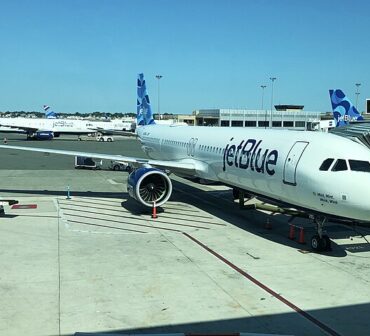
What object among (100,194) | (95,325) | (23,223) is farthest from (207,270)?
(100,194)

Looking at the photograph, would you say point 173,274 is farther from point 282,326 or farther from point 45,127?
point 45,127

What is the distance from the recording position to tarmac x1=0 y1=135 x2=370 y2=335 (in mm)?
8320

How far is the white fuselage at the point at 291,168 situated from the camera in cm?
1188

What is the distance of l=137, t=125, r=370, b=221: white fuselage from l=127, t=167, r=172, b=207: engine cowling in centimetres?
220

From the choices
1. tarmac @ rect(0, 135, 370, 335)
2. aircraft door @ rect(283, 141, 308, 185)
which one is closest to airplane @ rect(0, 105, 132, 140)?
tarmac @ rect(0, 135, 370, 335)

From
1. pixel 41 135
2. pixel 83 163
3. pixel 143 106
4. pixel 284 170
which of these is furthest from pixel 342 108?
pixel 41 135

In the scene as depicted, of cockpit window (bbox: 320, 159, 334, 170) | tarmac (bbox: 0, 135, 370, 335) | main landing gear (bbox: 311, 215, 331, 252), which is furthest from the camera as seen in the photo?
main landing gear (bbox: 311, 215, 331, 252)

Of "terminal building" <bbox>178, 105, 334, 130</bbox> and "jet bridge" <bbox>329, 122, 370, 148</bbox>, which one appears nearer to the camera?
"jet bridge" <bbox>329, 122, 370, 148</bbox>

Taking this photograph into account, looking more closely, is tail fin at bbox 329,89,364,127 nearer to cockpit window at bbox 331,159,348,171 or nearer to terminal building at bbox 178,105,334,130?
cockpit window at bbox 331,159,348,171

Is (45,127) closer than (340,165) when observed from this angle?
No

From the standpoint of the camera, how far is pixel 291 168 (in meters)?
13.5

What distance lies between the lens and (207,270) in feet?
37.3

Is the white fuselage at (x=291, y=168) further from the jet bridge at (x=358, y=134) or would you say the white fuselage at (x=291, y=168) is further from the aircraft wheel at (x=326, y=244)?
the jet bridge at (x=358, y=134)

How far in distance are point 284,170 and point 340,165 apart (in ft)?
6.34
